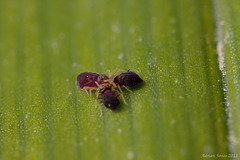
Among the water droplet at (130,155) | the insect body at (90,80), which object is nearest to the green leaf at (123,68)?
the water droplet at (130,155)

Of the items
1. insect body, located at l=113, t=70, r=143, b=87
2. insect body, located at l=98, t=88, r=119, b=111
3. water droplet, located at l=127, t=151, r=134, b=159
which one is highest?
insect body, located at l=113, t=70, r=143, b=87

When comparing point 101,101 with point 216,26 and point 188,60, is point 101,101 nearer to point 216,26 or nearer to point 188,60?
point 188,60

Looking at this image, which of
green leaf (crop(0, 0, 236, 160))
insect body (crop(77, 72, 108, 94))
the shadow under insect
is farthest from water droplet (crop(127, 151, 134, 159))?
insect body (crop(77, 72, 108, 94))

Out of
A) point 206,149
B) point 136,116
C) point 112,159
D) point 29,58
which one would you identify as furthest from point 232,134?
point 29,58

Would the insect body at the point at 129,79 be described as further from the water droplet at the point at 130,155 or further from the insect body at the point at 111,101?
the water droplet at the point at 130,155

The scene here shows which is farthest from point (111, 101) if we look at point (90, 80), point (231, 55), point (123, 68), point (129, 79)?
point (231, 55)

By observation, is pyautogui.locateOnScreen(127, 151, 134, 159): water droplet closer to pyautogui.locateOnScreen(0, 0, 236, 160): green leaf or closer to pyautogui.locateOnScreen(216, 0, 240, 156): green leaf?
pyautogui.locateOnScreen(0, 0, 236, 160): green leaf

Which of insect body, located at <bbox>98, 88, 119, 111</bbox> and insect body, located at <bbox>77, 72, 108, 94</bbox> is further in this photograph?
insect body, located at <bbox>77, 72, 108, 94</bbox>

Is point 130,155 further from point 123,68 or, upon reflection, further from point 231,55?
point 231,55
